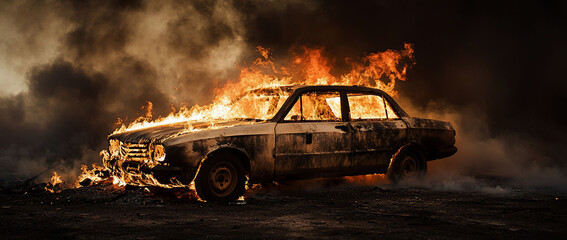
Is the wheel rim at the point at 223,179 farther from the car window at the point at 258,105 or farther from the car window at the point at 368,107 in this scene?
the car window at the point at 368,107

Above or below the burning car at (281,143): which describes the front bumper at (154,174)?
below

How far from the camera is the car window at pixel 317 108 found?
7210 millimetres

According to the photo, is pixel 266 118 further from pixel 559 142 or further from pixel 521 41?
pixel 521 41

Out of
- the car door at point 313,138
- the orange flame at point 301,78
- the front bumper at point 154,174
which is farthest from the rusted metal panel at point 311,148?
the front bumper at point 154,174

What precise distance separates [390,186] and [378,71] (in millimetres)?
3745

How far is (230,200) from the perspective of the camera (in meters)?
6.62

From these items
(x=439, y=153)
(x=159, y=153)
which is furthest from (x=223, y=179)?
(x=439, y=153)

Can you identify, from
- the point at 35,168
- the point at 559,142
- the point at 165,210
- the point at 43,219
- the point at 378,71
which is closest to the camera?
the point at 43,219

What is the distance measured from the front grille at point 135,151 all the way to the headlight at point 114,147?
18 centimetres

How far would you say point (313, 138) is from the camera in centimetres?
719

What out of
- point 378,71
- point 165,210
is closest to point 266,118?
point 165,210

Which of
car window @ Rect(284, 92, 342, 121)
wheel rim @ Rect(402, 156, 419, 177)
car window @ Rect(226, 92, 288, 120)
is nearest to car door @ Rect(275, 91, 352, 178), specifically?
car window @ Rect(284, 92, 342, 121)

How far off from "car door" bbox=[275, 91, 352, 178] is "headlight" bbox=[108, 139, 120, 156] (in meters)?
2.16

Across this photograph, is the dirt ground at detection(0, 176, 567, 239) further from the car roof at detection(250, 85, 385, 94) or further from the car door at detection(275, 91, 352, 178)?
the car roof at detection(250, 85, 385, 94)
